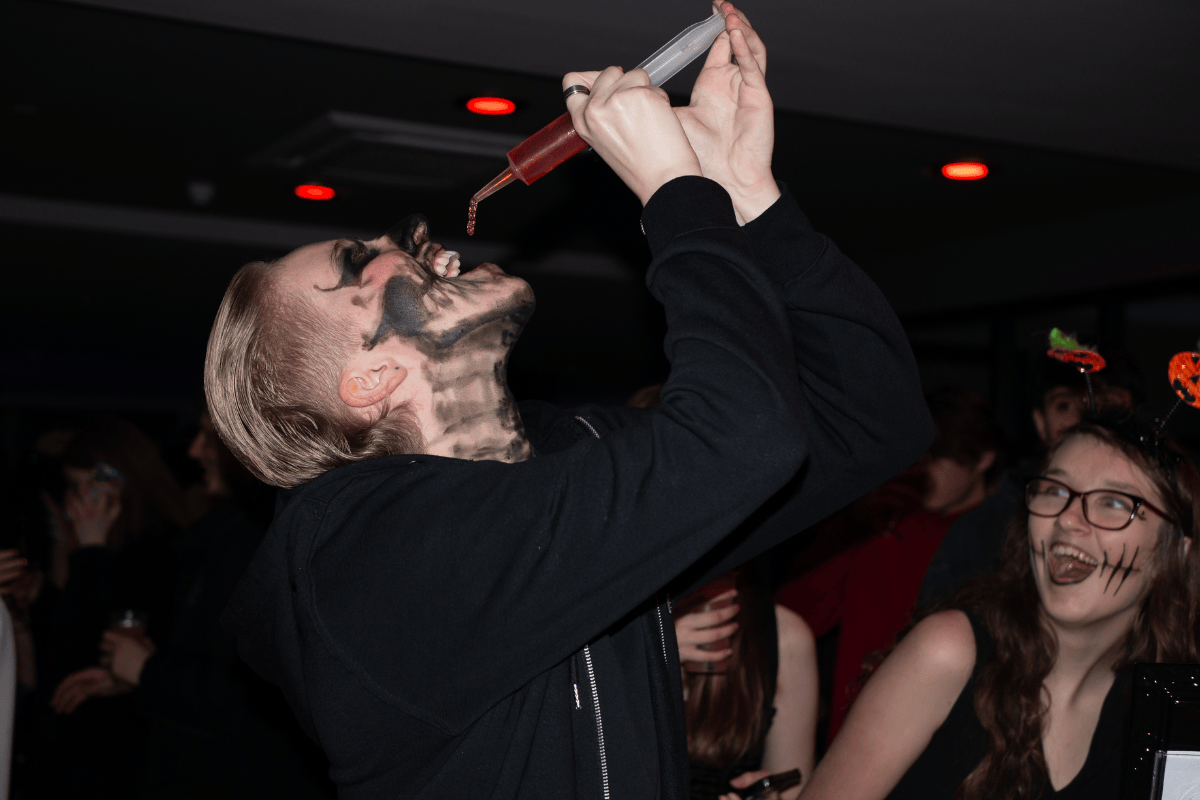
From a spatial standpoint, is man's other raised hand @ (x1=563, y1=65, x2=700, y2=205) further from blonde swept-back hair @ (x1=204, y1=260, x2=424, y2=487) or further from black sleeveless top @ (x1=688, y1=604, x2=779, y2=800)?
black sleeveless top @ (x1=688, y1=604, x2=779, y2=800)

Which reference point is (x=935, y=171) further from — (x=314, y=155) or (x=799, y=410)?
(x=799, y=410)

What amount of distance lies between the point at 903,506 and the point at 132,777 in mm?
2424

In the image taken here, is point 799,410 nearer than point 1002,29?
Yes

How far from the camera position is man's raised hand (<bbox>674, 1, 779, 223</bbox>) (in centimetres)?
103

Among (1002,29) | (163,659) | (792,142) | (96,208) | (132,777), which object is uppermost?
(96,208)

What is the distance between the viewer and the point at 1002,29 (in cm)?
261

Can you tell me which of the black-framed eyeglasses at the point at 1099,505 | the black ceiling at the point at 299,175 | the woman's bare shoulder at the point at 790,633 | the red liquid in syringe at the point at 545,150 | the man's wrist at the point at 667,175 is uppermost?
the black ceiling at the point at 299,175

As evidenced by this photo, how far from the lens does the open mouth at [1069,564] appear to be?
164 cm

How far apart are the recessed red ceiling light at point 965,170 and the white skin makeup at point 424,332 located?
3725mm

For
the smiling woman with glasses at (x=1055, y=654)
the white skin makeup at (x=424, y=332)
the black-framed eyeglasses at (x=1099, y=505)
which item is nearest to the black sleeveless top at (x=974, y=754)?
the smiling woman with glasses at (x=1055, y=654)

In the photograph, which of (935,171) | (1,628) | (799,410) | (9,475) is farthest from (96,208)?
(799,410)

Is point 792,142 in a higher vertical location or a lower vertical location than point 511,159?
higher

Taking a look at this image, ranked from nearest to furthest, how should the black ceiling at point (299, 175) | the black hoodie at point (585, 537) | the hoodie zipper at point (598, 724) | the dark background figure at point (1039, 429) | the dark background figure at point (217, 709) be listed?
the black hoodie at point (585, 537)
the hoodie zipper at point (598, 724)
the dark background figure at point (217, 709)
the dark background figure at point (1039, 429)
the black ceiling at point (299, 175)

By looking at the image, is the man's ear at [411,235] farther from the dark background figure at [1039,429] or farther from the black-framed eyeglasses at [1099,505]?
the dark background figure at [1039,429]
